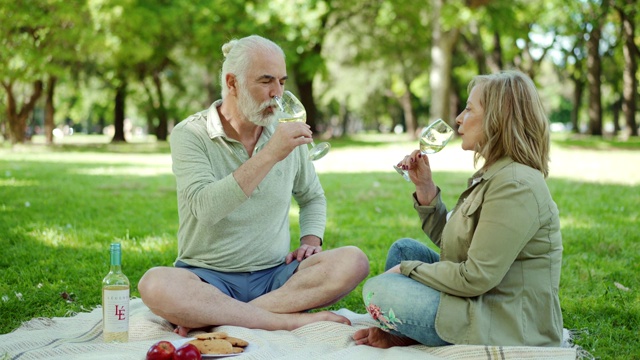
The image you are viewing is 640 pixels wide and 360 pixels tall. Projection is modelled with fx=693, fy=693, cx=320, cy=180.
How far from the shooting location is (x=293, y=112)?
392 cm

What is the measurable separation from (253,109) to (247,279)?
1.06 meters

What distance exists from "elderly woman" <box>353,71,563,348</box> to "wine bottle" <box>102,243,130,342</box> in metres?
1.37

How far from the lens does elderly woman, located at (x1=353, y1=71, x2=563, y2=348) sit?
3.25 metres

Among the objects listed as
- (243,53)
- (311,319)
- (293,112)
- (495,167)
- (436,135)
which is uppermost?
(243,53)

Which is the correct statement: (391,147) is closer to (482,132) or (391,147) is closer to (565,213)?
(565,213)

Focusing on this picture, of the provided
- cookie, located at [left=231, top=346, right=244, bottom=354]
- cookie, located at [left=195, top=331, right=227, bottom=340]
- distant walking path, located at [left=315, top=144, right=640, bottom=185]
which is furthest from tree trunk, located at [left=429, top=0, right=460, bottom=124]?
cookie, located at [left=231, top=346, right=244, bottom=354]

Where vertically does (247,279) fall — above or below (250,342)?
above

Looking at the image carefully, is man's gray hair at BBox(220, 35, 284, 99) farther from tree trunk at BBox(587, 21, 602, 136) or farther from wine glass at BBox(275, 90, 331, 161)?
tree trunk at BBox(587, 21, 602, 136)

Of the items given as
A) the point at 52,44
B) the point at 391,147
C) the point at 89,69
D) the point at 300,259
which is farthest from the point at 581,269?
the point at 89,69

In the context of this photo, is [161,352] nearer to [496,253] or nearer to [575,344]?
[496,253]

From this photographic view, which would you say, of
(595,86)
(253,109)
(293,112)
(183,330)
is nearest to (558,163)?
(595,86)

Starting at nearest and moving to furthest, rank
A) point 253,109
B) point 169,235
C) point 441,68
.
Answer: point 253,109
point 169,235
point 441,68

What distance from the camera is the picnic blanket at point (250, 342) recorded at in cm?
339

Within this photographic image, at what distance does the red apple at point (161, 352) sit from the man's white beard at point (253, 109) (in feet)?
4.88
